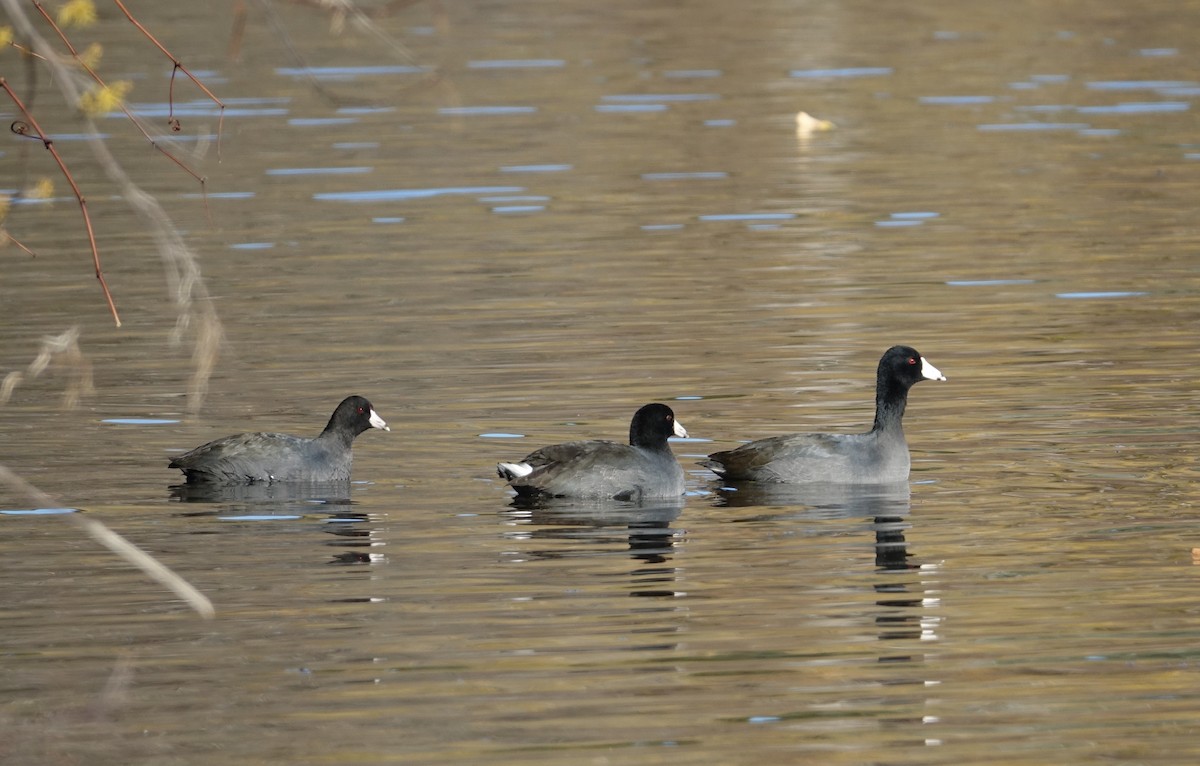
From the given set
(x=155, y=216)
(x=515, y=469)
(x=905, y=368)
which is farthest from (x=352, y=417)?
(x=155, y=216)

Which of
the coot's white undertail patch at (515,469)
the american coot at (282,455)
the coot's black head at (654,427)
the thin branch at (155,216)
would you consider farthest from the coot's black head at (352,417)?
the thin branch at (155,216)

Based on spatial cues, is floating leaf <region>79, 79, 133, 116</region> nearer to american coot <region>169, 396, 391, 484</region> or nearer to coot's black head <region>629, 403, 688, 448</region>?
american coot <region>169, 396, 391, 484</region>

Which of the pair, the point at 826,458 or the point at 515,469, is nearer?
the point at 515,469

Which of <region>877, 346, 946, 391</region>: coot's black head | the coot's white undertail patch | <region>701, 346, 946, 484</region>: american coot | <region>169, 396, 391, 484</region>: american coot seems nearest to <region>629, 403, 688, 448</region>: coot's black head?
<region>701, 346, 946, 484</region>: american coot

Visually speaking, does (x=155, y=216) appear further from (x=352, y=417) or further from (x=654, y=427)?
Result: (x=352, y=417)

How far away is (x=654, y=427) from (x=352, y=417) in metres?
2.28

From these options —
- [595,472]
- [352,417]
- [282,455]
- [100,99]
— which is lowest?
[595,472]

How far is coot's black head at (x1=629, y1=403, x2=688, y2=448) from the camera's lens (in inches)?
601

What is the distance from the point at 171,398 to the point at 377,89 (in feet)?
70.6

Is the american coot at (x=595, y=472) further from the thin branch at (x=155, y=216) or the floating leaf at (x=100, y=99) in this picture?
the floating leaf at (x=100, y=99)

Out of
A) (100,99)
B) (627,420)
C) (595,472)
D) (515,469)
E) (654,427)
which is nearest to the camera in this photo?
(100,99)

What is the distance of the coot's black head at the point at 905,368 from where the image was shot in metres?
15.9

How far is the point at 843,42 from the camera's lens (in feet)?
152

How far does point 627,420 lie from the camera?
56.0 ft
